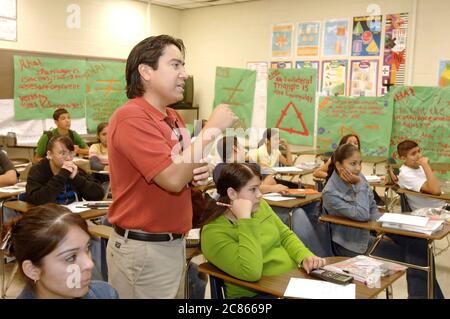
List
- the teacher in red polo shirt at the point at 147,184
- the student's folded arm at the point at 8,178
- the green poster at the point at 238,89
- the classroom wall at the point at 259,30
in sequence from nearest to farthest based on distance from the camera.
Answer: the teacher in red polo shirt at the point at 147,184 < the student's folded arm at the point at 8,178 < the classroom wall at the point at 259,30 < the green poster at the point at 238,89

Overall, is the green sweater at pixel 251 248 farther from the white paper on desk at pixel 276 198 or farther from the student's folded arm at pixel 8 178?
the student's folded arm at pixel 8 178

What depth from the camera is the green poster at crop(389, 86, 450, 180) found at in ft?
18.3

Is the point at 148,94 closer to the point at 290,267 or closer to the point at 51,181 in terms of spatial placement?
the point at 290,267

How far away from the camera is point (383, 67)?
6.28m

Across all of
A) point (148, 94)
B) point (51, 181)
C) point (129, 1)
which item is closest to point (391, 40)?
point (129, 1)

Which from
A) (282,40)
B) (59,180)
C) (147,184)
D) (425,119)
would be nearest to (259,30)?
(282,40)

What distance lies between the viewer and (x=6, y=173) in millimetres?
3764

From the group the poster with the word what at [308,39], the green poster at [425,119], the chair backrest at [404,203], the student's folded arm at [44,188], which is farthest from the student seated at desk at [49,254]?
the poster with the word what at [308,39]

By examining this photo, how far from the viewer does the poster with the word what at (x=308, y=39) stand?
22.5ft

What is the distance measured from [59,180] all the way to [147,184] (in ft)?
6.21

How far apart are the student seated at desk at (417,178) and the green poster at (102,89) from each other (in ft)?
15.0

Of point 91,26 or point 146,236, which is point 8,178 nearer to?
point 146,236

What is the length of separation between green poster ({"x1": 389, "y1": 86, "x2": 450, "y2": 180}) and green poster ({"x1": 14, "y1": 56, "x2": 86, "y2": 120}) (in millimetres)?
4429

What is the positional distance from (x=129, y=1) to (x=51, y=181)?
5.11m
